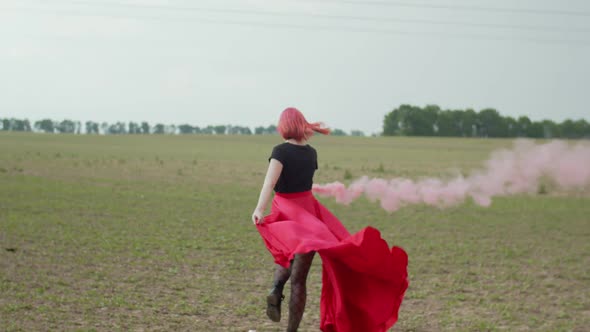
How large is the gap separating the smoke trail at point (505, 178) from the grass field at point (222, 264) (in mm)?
1585

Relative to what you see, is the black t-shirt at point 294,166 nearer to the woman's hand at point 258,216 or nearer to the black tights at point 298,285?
the woman's hand at point 258,216

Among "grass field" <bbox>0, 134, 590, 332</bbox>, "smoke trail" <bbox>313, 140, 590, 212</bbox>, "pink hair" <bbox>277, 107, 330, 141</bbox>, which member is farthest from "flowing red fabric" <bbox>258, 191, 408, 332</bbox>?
"grass field" <bbox>0, 134, 590, 332</bbox>

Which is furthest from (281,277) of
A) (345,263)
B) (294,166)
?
(294,166)

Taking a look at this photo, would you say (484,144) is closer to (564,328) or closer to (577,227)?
(577,227)

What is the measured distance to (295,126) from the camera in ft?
20.5

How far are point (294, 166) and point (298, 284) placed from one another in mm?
1183

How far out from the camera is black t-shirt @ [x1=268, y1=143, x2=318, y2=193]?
621cm

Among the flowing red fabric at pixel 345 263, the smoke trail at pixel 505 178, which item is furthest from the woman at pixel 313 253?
the smoke trail at pixel 505 178

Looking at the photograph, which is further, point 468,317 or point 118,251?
point 118,251

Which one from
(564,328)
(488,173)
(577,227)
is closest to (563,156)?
(488,173)

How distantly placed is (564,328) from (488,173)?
352cm

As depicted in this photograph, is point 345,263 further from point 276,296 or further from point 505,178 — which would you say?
point 505,178

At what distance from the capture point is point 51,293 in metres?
8.91

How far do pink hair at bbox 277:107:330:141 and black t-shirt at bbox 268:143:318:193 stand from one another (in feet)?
0.35
